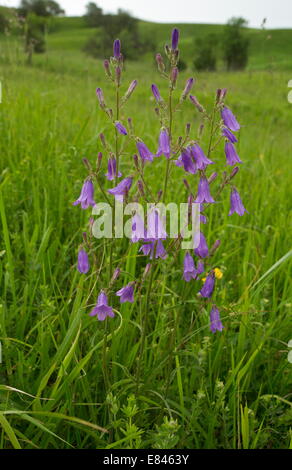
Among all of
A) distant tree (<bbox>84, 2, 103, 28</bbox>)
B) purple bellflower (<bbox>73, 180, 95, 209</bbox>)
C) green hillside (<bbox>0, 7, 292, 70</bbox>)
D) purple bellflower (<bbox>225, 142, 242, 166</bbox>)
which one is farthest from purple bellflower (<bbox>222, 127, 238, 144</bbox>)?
green hillside (<bbox>0, 7, 292, 70</bbox>)

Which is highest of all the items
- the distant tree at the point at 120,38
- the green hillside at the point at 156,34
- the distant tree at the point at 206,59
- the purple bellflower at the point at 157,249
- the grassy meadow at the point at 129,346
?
the green hillside at the point at 156,34

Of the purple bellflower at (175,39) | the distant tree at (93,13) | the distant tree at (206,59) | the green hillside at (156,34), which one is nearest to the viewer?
the purple bellflower at (175,39)

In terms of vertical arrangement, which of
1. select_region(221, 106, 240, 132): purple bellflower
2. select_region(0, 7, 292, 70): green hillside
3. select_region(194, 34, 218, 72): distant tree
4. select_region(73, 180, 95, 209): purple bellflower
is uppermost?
select_region(0, 7, 292, 70): green hillside

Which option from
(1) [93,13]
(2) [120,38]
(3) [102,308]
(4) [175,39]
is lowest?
(3) [102,308]

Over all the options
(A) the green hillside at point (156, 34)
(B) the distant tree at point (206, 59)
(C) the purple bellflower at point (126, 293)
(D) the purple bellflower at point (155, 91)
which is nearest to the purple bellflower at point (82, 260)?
(C) the purple bellflower at point (126, 293)

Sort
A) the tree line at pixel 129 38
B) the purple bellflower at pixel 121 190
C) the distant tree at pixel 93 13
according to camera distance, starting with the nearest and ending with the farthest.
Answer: the purple bellflower at pixel 121 190 → the tree line at pixel 129 38 → the distant tree at pixel 93 13

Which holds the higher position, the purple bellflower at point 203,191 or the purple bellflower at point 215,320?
the purple bellflower at point 203,191

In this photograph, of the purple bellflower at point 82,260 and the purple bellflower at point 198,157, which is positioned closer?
the purple bellflower at point 198,157

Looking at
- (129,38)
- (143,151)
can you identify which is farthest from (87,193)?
(129,38)

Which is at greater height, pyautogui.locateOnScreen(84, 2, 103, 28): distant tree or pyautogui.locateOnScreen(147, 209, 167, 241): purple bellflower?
pyautogui.locateOnScreen(84, 2, 103, 28): distant tree

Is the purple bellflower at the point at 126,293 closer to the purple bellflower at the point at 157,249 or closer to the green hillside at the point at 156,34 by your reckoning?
the purple bellflower at the point at 157,249

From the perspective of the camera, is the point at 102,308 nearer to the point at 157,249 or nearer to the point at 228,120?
the point at 157,249

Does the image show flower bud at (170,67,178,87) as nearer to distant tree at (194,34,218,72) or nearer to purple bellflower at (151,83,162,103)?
purple bellflower at (151,83,162,103)
